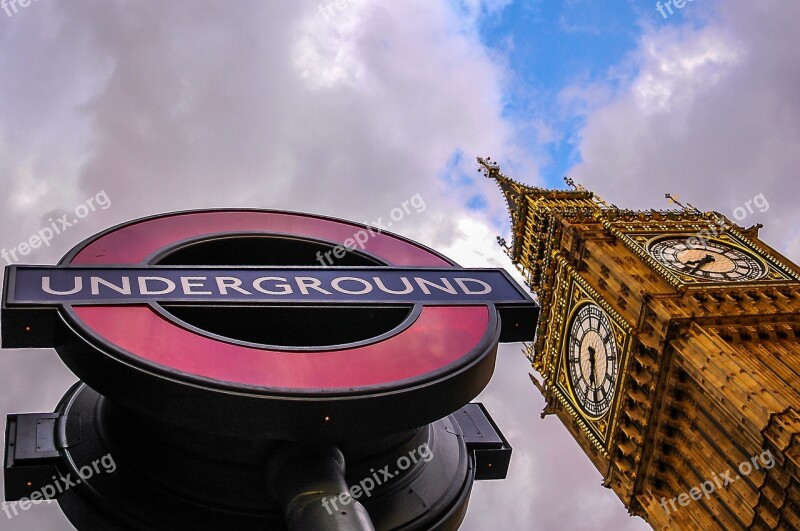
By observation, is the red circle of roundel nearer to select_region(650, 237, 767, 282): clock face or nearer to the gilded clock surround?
Result: the gilded clock surround

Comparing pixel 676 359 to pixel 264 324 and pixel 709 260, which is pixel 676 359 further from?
pixel 264 324

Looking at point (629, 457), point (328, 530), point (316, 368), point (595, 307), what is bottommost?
point (328, 530)

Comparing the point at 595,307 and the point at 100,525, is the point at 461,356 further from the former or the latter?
the point at 595,307

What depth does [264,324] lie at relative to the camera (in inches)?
335

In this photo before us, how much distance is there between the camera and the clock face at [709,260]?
1564 inches

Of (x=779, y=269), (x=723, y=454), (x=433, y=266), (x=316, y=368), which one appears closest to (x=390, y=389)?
(x=316, y=368)

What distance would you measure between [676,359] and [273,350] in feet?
102

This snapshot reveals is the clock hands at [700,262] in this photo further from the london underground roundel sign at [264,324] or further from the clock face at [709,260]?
the london underground roundel sign at [264,324]

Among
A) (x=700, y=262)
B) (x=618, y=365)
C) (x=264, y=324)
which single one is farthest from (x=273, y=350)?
(x=700, y=262)

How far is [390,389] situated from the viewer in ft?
22.8

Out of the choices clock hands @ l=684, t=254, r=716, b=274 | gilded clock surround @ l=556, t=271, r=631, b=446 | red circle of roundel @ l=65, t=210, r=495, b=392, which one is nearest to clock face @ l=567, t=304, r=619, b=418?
gilded clock surround @ l=556, t=271, r=631, b=446

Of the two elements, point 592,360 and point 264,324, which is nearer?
point 264,324

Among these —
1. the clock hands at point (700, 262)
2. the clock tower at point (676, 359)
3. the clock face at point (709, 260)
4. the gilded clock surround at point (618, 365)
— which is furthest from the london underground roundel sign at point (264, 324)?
the clock hands at point (700, 262)

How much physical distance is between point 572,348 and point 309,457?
38409 mm
